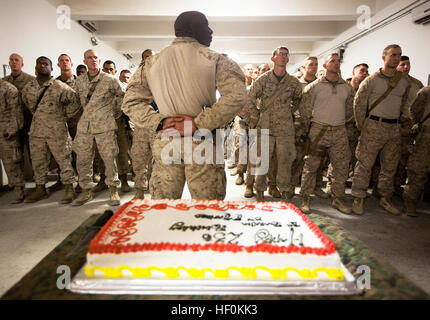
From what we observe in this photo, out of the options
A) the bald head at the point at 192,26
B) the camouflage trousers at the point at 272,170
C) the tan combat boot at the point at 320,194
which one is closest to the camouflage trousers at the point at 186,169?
the bald head at the point at 192,26

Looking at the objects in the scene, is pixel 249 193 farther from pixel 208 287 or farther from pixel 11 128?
pixel 11 128

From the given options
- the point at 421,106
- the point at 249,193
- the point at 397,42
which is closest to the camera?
the point at 421,106

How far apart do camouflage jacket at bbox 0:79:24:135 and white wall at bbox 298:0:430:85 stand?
21.7 ft

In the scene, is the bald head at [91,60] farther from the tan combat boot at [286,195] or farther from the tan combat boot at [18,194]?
the tan combat boot at [286,195]

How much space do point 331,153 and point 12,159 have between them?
4419 mm

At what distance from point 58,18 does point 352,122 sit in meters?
6.36

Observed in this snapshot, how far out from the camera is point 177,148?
1588mm

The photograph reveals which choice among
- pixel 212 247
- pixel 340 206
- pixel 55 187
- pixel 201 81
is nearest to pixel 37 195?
pixel 55 187

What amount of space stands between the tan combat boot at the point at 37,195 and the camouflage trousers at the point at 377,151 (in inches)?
171

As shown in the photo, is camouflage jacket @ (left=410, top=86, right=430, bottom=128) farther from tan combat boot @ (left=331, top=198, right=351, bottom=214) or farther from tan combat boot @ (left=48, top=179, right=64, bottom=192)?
tan combat boot @ (left=48, top=179, right=64, bottom=192)

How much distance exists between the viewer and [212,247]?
34.8 inches

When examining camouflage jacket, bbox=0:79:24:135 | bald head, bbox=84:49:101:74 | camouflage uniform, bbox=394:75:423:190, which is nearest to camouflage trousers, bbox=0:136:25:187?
camouflage jacket, bbox=0:79:24:135

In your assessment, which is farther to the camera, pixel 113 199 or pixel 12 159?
pixel 12 159
